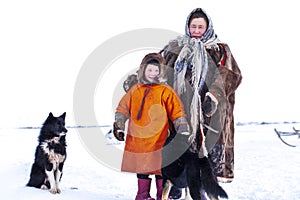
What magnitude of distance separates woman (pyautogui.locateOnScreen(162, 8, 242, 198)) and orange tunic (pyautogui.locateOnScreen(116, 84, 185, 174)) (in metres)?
0.19

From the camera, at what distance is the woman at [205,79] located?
3.18 meters

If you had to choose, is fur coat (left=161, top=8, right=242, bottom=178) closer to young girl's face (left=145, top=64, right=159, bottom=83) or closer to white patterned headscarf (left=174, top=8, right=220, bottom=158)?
white patterned headscarf (left=174, top=8, right=220, bottom=158)

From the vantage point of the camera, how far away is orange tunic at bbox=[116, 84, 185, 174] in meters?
3.02

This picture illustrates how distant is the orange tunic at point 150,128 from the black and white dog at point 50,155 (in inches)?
32.0

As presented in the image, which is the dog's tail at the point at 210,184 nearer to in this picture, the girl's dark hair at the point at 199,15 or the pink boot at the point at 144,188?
the pink boot at the point at 144,188

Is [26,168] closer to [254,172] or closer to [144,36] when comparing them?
[144,36]

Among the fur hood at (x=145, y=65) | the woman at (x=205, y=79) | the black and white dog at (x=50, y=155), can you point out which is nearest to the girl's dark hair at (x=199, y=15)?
the woman at (x=205, y=79)

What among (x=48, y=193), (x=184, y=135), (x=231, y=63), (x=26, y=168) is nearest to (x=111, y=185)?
(x=48, y=193)

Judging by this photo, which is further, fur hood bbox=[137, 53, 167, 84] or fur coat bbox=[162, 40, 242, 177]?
fur coat bbox=[162, 40, 242, 177]

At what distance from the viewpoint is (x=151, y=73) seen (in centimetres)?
310

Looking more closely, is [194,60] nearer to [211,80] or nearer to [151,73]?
[211,80]

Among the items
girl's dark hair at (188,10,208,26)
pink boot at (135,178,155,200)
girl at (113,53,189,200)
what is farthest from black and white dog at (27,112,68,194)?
girl's dark hair at (188,10,208,26)

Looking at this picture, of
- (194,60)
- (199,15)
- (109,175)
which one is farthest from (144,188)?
(109,175)

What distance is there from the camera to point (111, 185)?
14.3ft
